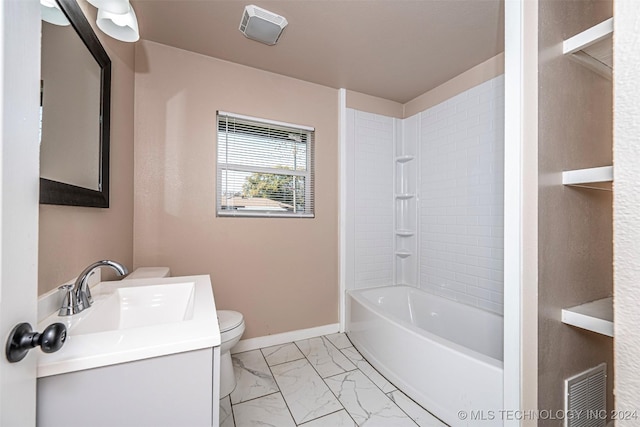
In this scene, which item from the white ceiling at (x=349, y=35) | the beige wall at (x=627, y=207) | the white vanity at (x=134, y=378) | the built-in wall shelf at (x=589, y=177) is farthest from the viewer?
the white ceiling at (x=349, y=35)

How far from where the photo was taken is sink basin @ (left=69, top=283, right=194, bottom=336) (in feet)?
3.55

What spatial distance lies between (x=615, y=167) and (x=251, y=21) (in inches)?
81.9

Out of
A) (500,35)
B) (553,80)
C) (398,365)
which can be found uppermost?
(500,35)

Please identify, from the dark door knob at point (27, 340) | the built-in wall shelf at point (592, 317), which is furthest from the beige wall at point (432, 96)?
the dark door knob at point (27, 340)

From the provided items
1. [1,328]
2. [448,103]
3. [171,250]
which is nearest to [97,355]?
[1,328]

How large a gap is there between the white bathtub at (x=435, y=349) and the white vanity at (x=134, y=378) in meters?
1.33

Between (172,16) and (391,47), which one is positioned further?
(391,47)

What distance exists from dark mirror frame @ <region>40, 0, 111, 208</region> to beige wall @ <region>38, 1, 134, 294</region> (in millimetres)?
44

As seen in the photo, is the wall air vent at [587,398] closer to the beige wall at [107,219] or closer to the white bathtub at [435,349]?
the white bathtub at [435,349]

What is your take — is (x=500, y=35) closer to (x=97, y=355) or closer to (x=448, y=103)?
(x=448, y=103)

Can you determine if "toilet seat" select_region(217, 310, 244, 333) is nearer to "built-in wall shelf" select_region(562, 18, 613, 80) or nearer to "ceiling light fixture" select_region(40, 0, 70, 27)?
"ceiling light fixture" select_region(40, 0, 70, 27)

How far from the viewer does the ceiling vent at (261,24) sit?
5.74 ft

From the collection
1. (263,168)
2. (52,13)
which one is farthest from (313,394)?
(52,13)

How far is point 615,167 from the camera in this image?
0.35m
